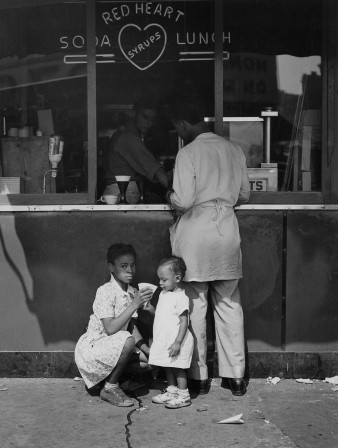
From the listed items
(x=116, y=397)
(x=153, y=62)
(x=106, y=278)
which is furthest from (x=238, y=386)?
(x=153, y=62)

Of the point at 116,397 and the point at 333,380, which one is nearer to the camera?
the point at 116,397

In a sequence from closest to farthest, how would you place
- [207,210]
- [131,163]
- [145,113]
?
1. [207,210]
2. [131,163]
3. [145,113]

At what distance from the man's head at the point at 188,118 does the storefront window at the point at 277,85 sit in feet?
1.42

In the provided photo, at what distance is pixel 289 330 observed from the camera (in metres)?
5.90

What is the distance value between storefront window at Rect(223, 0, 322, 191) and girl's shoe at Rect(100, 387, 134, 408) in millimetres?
1827

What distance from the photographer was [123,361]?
531 cm

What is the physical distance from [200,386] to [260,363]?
553mm

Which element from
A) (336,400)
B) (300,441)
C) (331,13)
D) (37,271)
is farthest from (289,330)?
(331,13)

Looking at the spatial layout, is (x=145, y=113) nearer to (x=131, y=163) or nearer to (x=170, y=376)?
(x=131, y=163)

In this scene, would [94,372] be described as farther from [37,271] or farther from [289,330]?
[289,330]

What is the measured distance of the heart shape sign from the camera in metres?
6.16

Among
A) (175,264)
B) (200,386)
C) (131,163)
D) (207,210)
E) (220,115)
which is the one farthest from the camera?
(131,163)

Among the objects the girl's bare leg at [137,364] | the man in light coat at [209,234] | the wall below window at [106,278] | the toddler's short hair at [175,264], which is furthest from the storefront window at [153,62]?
the girl's bare leg at [137,364]

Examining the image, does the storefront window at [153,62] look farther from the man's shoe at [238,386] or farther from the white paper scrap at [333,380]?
the white paper scrap at [333,380]
